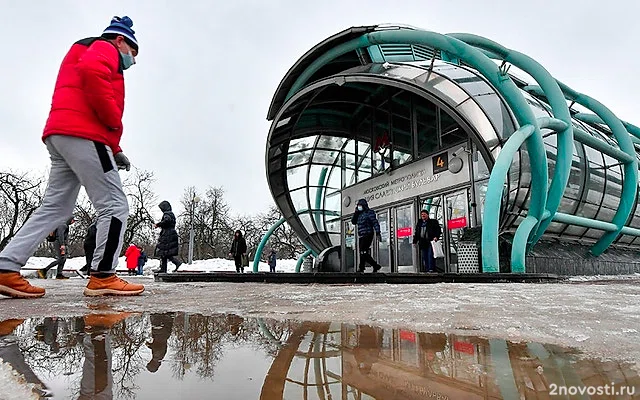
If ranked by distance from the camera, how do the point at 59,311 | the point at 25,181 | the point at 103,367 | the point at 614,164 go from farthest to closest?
the point at 25,181 < the point at 614,164 < the point at 59,311 < the point at 103,367

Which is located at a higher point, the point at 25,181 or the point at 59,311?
the point at 25,181

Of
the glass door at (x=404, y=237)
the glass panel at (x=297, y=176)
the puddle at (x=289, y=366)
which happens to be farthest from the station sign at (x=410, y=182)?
the puddle at (x=289, y=366)

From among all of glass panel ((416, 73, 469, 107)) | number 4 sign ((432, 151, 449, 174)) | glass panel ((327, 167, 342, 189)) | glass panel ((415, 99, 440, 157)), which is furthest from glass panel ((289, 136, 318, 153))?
glass panel ((416, 73, 469, 107))

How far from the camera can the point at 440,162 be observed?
42.9ft

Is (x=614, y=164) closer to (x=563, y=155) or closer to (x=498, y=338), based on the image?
(x=563, y=155)

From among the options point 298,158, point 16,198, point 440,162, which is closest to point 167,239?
point 298,158

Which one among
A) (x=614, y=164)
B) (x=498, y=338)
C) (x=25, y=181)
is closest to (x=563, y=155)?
(x=614, y=164)

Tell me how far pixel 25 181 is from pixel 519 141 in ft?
96.6

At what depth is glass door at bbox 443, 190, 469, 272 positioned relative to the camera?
12102mm

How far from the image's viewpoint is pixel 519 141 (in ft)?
30.1

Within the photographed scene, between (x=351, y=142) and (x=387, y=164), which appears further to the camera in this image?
(x=351, y=142)

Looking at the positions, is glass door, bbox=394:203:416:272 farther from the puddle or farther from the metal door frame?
the puddle

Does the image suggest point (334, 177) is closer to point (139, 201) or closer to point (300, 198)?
point (300, 198)

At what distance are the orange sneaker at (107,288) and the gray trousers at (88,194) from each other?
0.24 ft
